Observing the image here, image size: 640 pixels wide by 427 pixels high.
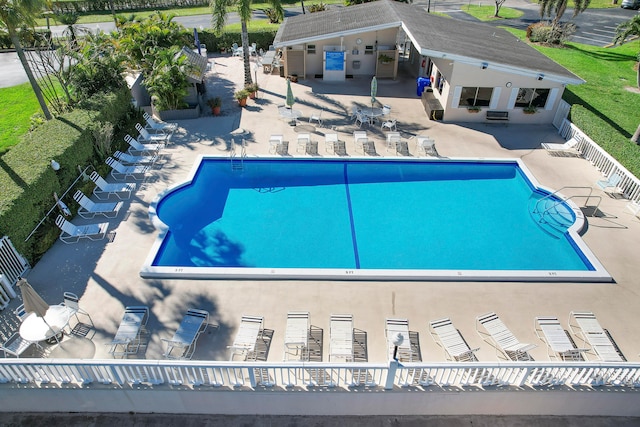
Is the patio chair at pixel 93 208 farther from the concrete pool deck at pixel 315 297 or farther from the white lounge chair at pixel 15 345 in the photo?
the white lounge chair at pixel 15 345

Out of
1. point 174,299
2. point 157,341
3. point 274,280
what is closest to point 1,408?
point 157,341

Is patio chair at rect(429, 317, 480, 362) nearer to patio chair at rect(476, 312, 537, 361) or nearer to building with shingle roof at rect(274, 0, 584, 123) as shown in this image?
patio chair at rect(476, 312, 537, 361)

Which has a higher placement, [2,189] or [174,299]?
[2,189]

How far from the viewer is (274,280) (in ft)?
41.0

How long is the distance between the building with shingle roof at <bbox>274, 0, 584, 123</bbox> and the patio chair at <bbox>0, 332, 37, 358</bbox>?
19.2 metres

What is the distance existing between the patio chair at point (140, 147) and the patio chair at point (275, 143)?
16.1ft

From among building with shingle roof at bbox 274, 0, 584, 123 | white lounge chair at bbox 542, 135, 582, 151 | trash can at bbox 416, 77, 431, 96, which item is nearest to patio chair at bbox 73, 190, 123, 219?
building with shingle roof at bbox 274, 0, 584, 123

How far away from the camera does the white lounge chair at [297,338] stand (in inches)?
399

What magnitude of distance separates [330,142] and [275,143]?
261 centimetres

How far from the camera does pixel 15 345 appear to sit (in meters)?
10.1

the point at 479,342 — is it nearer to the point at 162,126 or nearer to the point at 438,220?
the point at 438,220

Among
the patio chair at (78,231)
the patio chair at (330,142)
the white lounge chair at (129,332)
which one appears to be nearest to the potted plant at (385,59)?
the patio chair at (330,142)

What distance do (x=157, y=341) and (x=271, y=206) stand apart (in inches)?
287

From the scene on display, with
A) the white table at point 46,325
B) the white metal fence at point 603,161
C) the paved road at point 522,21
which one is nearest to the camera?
the white table at point 46,325
